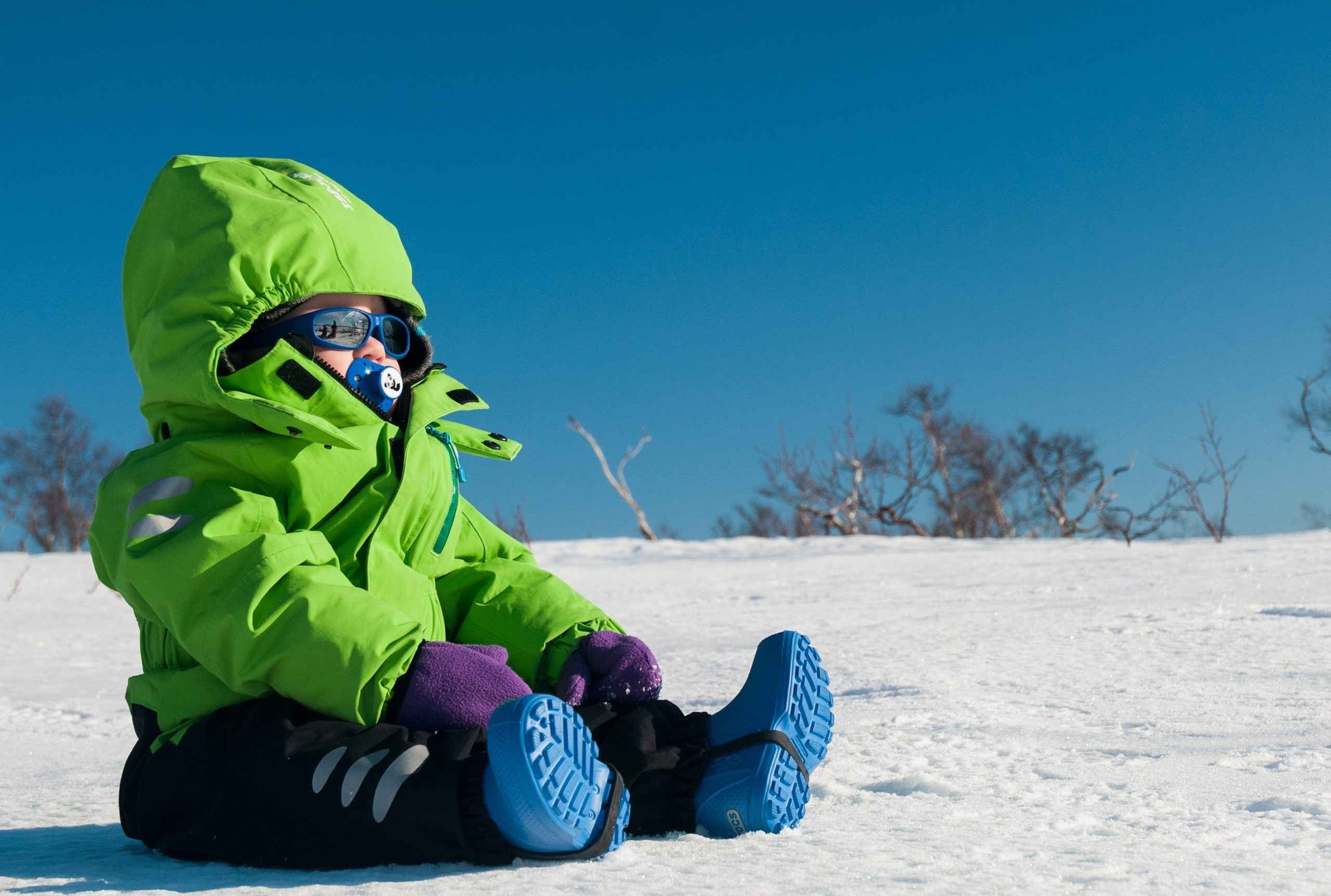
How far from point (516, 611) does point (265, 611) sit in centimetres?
47

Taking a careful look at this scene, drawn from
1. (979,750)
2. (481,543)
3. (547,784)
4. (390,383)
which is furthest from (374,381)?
(979,750)

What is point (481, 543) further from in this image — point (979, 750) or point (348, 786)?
point (979, 750)

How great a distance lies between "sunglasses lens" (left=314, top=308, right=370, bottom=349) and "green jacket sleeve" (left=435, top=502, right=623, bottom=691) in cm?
36

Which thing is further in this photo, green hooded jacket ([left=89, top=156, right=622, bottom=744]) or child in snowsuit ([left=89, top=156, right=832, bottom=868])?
green hooded jacket ([left=89, top=156, right=622, bottom=744])

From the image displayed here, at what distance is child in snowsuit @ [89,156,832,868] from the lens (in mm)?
1124

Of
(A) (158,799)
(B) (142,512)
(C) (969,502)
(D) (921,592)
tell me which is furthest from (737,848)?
(C) (969,502)

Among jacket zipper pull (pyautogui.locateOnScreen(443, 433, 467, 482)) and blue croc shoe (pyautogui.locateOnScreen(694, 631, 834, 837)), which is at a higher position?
jacket zipper pull (pyautogui.locateOnScreen(443, 433, 467, 482))

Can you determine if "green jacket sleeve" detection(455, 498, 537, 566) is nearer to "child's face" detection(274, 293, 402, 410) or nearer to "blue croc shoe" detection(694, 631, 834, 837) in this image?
"child's face" detection(274, 293, 402, 410)

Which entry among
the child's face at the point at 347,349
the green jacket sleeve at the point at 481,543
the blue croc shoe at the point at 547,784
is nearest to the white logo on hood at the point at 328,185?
the child's face at the point at 347,349

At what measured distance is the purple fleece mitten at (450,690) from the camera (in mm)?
1228

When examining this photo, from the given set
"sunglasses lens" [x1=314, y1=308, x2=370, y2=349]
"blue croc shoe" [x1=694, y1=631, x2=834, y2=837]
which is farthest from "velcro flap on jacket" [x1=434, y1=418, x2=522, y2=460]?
"blue croc shoe" [x1=694, y1=631, x2=834, y2=837]

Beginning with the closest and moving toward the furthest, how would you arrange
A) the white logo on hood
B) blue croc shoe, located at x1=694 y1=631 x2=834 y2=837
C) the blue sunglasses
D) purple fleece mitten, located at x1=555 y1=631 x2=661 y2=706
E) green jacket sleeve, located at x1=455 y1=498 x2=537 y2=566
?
blue croc shoe, located at x1=694 y1=631 x2=834 y2=837, purple fleece mitten, located at x1=555 y1=631 x2=661 y2=706, the blue sunglasses, the white logo on hood, green jacket sleeve, located at x1=455 y1=498 x2=537 y2=566

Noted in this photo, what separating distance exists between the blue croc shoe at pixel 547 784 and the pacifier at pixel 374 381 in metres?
0.67

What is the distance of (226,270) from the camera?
147 cm
